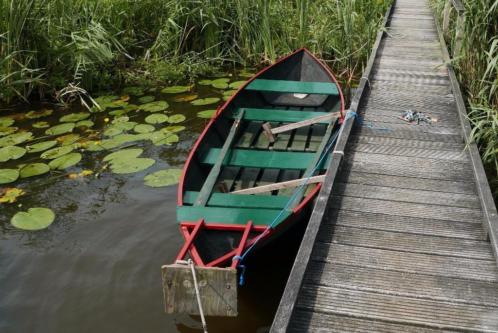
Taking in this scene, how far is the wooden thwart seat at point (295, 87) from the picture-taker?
504cm

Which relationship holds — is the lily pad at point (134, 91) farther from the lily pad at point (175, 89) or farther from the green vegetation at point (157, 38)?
the lily pad at point (175, 89)

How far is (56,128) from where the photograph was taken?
5.50 meters

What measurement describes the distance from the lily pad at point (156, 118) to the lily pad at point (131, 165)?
1.02m

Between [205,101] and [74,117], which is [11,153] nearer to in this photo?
[74,117]

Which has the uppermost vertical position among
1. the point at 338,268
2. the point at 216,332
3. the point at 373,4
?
the point at 373,4

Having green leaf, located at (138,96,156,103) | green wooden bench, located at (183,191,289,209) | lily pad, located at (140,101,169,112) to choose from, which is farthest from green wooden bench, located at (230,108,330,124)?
green leaf, located at (138,96,156,103)

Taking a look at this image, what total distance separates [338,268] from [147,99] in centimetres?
467

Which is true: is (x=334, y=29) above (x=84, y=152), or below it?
above

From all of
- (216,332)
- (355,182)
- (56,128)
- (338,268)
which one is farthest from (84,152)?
(338,268)

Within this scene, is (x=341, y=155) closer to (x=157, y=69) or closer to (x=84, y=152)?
(x=84, y=152)

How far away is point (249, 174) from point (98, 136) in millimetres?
2154

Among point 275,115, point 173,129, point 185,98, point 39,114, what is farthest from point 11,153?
point 275,115

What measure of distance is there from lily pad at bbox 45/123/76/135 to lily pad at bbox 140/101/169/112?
0.90 metres

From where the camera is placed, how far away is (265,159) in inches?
152
